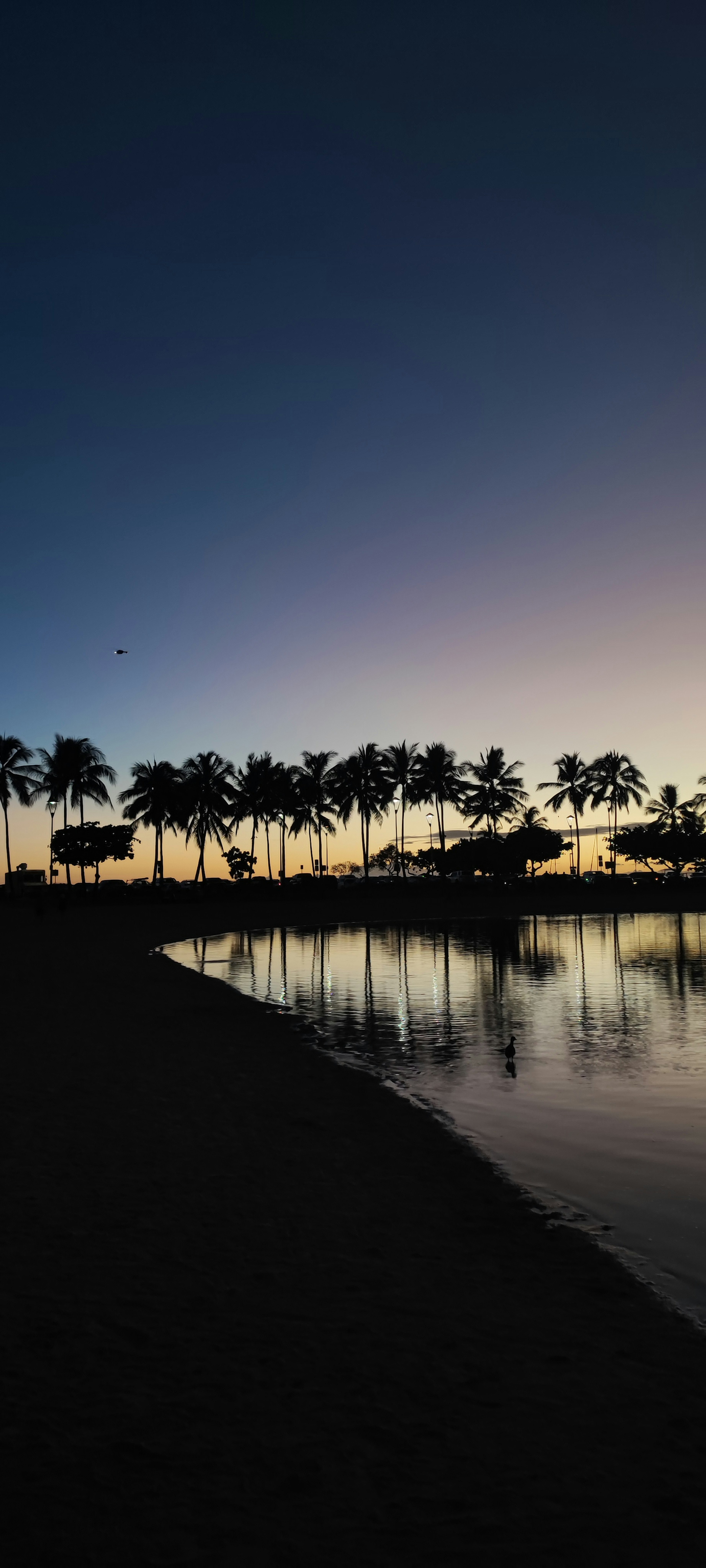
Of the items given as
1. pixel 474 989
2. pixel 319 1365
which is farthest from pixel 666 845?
pixel 319 1365

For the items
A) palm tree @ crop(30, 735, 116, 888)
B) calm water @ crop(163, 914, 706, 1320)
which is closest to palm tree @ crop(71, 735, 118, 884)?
palm tree @ crop(30, 735, 116, 888)

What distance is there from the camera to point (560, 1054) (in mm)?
13812

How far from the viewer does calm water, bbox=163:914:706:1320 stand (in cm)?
750

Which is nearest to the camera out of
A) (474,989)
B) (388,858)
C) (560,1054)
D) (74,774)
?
(560,1054)

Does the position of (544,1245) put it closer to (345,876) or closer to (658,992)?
(658,992)

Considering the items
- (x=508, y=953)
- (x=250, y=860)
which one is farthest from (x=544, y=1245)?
(x=250, y=860)

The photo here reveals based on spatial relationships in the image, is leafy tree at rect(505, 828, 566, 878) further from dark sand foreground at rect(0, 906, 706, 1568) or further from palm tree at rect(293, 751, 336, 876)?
dark sand foreground at rect(0, 906, 706, 1568)

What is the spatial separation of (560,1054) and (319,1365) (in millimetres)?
9803

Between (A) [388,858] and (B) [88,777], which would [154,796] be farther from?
(A) [388,858]

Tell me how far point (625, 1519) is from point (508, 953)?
28993 mm

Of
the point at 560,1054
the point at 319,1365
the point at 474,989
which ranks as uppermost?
the point at 319,1365

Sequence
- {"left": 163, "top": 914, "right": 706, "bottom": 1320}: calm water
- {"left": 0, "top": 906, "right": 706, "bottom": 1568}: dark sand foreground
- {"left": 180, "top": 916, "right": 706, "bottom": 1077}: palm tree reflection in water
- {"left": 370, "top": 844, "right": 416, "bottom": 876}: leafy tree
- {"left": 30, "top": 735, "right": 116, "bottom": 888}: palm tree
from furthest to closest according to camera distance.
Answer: {"left": 370, "top": 844, "right": 416, "bottom": 876}: leafy tree → {"left": 30, "top": 735, "right": 116, "bottom": 888}: palm tree → {"left": 180, "top": 916, "right": 706, "bottom": 1077}: palm tree reflection in water → {"left": 163, "top": 914, "right": 706, "bottom": 1320}: calm water → {"left": 0, "top": 906, "right": 706, "bottom": 1568}: dark sand foreground

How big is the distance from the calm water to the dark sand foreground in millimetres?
729

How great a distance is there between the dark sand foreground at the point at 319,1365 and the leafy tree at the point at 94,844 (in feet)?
314
